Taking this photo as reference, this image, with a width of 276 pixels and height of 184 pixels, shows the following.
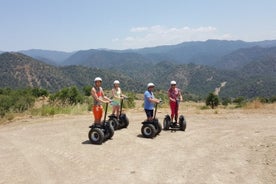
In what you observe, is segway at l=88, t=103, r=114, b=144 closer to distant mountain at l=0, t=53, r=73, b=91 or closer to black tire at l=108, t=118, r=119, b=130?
black tire at l=108, t=118, r=119, b=130

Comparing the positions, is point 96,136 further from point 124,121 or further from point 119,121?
point 124,121

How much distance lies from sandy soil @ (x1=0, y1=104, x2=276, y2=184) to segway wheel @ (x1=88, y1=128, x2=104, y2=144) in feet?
0.86

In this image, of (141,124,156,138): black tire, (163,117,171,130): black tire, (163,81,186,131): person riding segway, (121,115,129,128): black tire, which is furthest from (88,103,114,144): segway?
(163,81,186,131): person riding segway

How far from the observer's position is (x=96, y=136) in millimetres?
12711

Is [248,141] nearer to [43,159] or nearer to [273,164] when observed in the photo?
[273,164]

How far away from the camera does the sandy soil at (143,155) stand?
29.5ft

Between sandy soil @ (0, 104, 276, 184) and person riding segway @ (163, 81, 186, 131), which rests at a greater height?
person riding segway @ (163, 81, 186, 131)

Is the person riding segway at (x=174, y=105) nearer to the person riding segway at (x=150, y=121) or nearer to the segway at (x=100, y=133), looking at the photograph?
the person riding segway at (x=150, y=121)

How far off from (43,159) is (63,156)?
578 millimetres

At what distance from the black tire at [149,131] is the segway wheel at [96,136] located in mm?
1866

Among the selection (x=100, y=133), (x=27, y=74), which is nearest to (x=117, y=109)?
(x=100, y=133)

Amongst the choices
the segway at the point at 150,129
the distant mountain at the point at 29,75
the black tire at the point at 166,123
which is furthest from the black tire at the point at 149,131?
the distant mountain at the point at 29,75

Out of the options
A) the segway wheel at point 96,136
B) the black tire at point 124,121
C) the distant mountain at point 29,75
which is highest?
the distant mountain at point 29,75

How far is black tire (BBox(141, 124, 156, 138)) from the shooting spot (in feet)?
44.6
